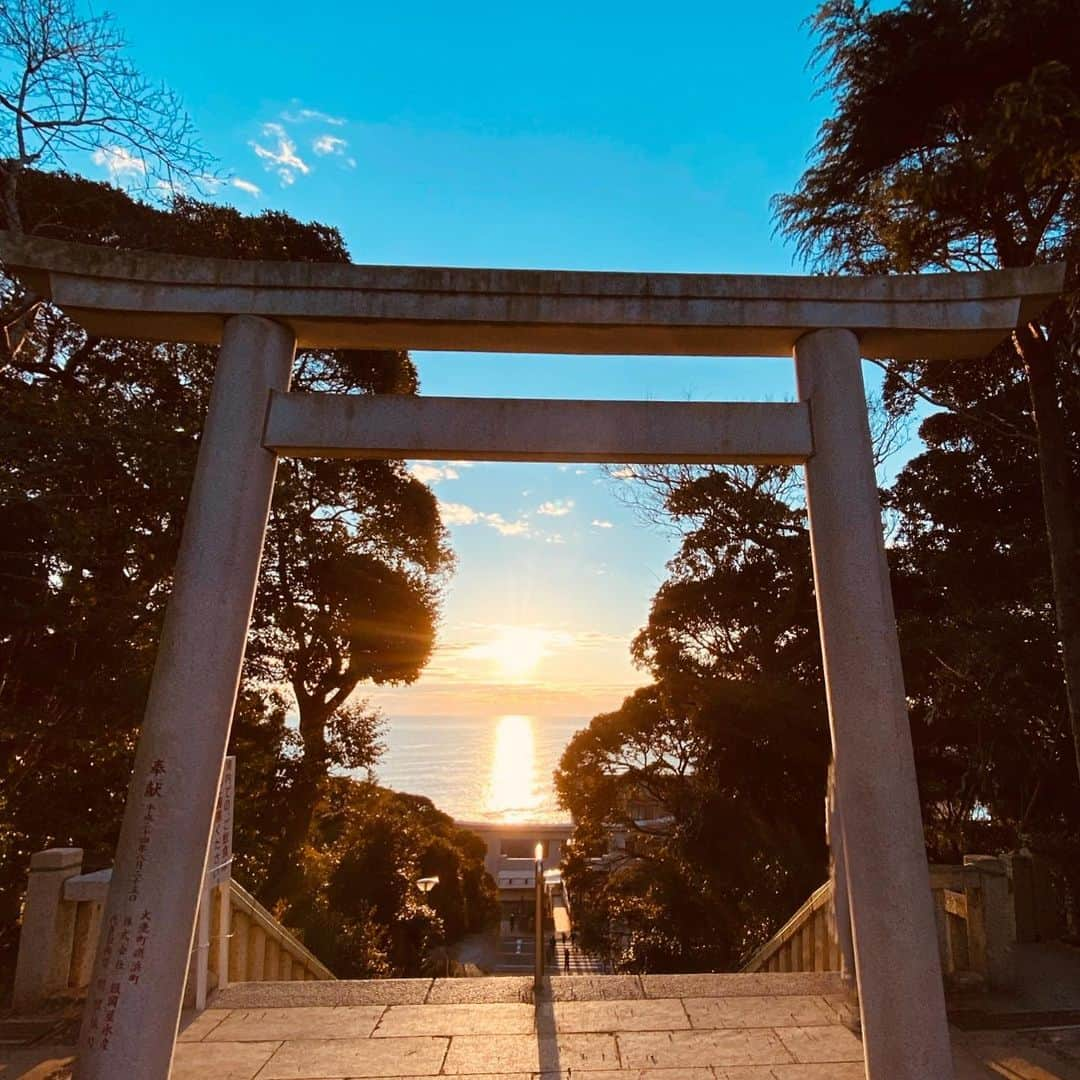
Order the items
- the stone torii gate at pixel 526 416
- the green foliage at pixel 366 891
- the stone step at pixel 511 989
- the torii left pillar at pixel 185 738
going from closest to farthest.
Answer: the torii left pillar at pixel 185 738 < the stone torii gate at pixel 526 416 < the stone step at pixel 511 989 < the green foliage at pixel 366 891

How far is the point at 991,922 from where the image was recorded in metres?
5.03

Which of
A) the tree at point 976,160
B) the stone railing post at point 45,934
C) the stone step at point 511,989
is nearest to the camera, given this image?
the stone railing post at point 45,934

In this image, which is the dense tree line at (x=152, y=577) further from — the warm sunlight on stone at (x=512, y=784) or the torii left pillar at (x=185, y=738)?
the warm sunlight on stone at (x=512, y=784)

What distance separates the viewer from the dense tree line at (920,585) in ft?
22.5

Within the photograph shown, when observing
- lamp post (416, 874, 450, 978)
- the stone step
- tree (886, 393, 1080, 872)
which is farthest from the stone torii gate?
lamp post (416, 874, 450, 978)

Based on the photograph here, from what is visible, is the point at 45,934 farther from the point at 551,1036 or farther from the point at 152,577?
the point at 152,577

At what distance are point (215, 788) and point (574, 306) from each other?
3.13 m

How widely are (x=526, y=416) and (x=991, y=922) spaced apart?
499 centimetres

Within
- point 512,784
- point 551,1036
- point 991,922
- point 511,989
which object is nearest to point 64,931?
point 511,989

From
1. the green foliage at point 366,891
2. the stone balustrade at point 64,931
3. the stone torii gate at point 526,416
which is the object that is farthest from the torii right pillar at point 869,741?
the green foliage at point 366,891

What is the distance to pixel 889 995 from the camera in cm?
311

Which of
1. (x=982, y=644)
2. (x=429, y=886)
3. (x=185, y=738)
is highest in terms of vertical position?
(x=982, y=644)

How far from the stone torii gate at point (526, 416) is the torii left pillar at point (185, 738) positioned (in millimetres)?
11

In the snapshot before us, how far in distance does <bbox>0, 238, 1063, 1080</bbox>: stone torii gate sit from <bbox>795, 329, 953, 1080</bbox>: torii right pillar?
11 mm
